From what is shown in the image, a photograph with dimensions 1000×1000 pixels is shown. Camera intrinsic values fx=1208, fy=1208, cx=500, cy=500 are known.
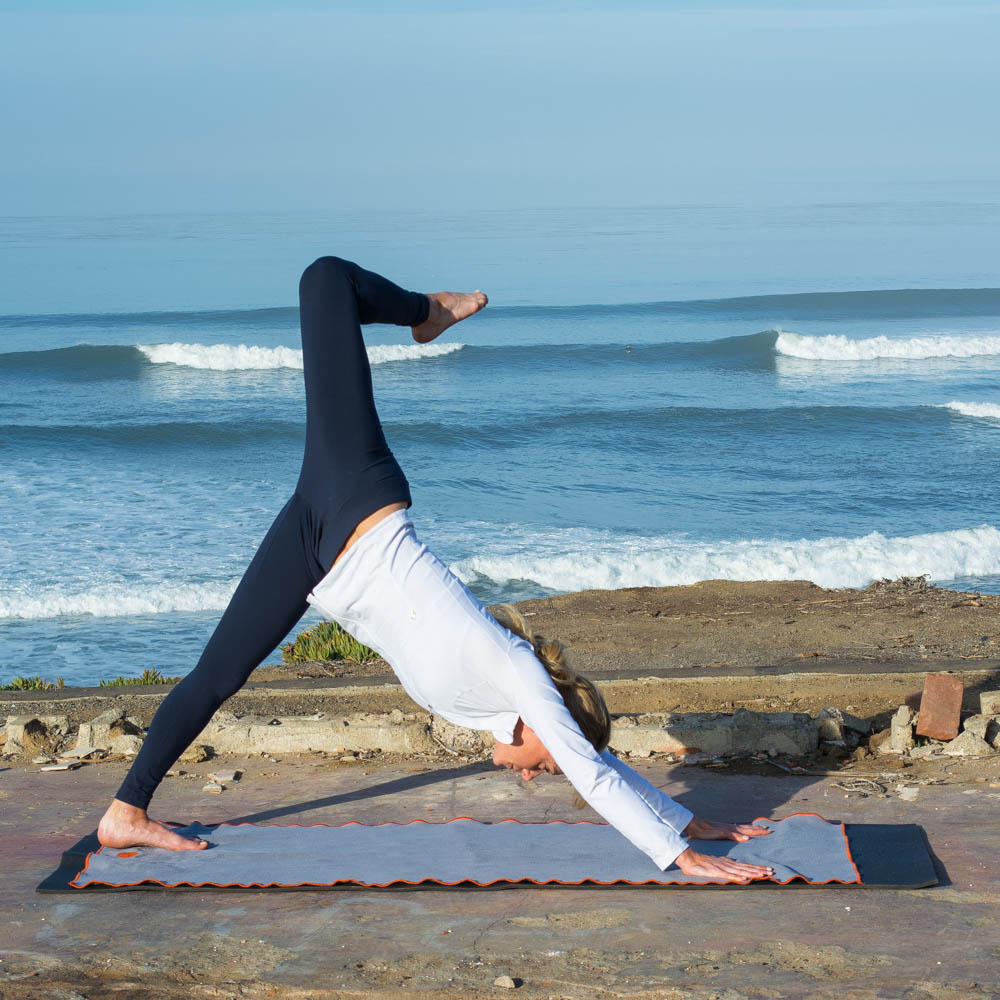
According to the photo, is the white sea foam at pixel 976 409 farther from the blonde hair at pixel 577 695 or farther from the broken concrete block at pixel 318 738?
the blonde hair at pixel 577 695

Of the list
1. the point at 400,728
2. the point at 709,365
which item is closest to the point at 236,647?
the point at 400,728

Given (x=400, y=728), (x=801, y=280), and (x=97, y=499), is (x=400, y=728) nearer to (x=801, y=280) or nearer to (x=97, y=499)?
(x=97, y=499)

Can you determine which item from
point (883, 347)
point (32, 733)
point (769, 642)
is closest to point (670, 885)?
point (32, 733)

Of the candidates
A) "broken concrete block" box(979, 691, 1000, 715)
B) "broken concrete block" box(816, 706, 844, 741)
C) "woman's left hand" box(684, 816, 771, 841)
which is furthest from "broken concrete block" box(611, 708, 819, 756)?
"woman's left hand" box(684, 816, 771, 841)

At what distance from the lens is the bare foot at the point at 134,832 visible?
432cm

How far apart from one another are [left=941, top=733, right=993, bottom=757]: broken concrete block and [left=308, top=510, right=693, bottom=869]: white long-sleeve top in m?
2.20

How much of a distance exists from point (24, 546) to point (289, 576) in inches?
457

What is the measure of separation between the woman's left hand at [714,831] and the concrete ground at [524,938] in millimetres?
377

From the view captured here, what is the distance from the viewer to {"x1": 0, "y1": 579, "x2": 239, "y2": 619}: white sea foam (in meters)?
12.1

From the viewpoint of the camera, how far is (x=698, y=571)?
14.0 meters

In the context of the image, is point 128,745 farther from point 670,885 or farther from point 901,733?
point 901,733

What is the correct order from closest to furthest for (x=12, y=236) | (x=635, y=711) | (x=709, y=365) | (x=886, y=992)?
1. (x=886, y=992)
2. (x=635, y=711)
3. (x=709, y=365)
4. (x=12, y=236)

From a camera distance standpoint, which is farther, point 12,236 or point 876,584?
point 12,236

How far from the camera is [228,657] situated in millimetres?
Answer: 4094
